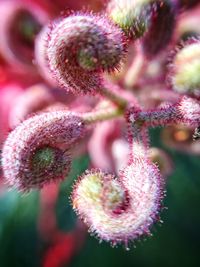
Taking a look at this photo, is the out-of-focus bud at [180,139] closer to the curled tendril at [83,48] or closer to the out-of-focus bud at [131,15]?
the out-of-focus bud at [131,15]

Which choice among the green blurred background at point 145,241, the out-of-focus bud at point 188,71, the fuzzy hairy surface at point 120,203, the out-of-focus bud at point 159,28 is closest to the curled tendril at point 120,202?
the fuzzy hairy surface at point 120,203

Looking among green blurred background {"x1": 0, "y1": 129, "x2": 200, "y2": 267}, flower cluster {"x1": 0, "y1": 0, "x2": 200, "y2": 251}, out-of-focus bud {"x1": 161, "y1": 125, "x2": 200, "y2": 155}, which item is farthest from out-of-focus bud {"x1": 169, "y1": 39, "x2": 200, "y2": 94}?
green blurred background {"x1": 0, "y1": 129, "x2": 200, "y2": 267}

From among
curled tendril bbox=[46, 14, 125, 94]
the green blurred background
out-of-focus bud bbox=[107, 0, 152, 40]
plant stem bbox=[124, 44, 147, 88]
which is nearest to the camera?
curled tendril bbox=[46, 14, 125, 94]

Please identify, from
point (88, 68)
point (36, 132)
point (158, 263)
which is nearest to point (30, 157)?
point (36, 132)

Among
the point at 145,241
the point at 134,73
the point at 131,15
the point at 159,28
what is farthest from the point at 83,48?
the point at 145,241

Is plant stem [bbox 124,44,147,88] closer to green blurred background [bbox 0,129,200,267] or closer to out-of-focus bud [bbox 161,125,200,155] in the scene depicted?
out-of-focus bud [bbox 161,125,200,155]

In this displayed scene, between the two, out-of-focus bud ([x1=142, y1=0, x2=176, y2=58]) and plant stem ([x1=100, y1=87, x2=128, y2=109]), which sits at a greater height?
out-of-focus bud ([x1=142, y1=0, x2=176, y2=58])

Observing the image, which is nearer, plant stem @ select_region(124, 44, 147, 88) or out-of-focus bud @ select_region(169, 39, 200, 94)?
out-of-focus bud @ select_region(169, 39, 200, 94)

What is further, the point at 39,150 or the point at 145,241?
the point at 145,241

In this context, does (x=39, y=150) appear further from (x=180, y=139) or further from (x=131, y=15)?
(x=180, y=139)
